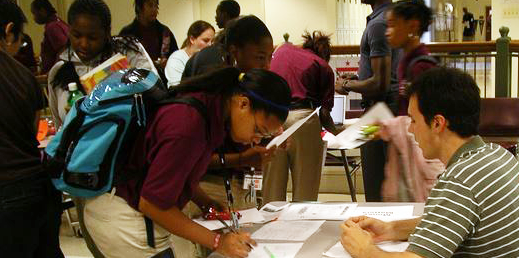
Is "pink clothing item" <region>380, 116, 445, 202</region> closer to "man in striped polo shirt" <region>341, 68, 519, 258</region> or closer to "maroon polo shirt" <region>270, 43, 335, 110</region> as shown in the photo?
"man in striped polo shirt" <region>341, 68, 519, 258</region>

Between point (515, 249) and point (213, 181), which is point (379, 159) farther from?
point (515, 249)

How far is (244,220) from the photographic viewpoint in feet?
6.38

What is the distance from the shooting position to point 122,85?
1.53 metres

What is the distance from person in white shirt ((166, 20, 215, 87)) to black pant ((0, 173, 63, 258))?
2.00 meters

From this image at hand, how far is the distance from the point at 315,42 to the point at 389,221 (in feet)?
6.73

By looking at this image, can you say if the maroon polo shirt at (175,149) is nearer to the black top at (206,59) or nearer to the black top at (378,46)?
the black top at (206,59)

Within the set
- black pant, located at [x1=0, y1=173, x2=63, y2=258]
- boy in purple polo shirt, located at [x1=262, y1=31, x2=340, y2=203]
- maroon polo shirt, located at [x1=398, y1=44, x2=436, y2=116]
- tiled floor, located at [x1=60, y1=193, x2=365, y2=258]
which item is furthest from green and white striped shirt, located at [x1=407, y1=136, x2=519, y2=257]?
tiled floor, located at [x1=60, y1=193, x2=365, y2=258]

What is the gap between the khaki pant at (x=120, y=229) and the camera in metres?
1.58

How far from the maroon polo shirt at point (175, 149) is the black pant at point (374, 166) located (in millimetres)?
1685

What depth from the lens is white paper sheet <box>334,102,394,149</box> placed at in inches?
83.8

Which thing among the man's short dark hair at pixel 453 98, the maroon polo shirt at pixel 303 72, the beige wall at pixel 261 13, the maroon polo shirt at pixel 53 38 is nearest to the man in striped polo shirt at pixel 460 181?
the man's short dark hair at pixel 453 98

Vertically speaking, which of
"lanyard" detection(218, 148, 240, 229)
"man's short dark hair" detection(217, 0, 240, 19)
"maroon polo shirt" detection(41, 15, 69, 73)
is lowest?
"lanyard" detection(218, 148, 240, 229)

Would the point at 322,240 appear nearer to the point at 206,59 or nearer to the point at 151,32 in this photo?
the point at 206,59

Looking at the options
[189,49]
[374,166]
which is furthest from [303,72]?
[189,49]
